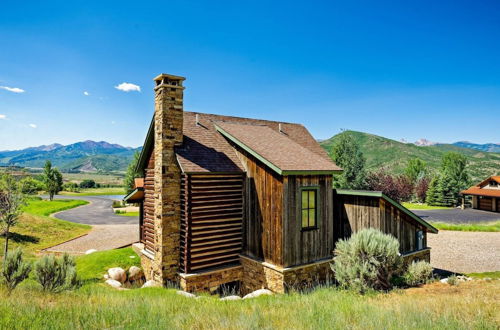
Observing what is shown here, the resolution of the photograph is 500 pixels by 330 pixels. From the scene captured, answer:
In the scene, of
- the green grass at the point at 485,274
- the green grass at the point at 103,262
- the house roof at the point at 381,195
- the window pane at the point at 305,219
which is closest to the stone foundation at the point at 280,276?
the window pane at the point at 305,219

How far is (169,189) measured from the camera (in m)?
10.8

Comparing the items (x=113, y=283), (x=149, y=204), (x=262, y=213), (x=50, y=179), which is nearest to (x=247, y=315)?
(x=262, y=213)

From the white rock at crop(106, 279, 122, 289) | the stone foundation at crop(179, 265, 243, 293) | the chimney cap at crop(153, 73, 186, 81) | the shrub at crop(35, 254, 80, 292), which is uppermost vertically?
the chimney cap at crop(153, 73, 186, 81)

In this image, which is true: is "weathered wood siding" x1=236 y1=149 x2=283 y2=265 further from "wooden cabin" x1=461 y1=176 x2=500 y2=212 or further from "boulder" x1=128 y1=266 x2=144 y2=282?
"wooden cabin" x1=461 y1=176 x2=500 y2=212

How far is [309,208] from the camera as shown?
10711mm

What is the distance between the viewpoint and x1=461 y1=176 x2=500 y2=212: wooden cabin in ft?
118

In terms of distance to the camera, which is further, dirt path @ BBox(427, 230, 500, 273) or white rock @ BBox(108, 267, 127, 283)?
dirt path @ BBox(427, 230, 500, 273)

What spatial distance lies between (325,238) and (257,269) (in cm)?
296

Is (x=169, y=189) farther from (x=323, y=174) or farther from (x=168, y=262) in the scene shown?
(x=323, y=174)

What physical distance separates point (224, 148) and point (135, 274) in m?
7.31

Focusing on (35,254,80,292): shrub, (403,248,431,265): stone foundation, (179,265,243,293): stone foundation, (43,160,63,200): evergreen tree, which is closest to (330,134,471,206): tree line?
(403,248,431,265): stone foundation

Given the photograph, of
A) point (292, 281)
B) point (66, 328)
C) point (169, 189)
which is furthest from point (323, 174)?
point (66, 328)

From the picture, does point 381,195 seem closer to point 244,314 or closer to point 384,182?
point 244,314

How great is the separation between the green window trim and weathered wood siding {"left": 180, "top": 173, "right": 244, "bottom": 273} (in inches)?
103
